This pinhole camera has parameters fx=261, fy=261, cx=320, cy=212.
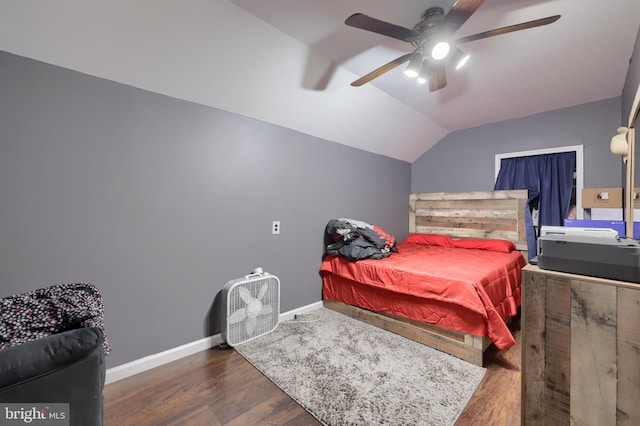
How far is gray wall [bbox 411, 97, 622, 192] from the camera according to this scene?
293 cm

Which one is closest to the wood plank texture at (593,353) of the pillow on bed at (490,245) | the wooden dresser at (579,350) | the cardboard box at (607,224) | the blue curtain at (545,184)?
the wooden dresser at (579,350)

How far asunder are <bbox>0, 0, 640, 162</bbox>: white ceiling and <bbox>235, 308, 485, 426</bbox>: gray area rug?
2089 mm

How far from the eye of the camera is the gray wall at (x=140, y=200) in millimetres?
1497

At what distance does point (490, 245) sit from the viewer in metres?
3.36

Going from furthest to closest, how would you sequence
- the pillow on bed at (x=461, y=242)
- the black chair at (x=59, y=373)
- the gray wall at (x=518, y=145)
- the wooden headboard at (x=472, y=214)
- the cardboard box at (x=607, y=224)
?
the wooden headboard at (x=472, y=214), the pillow on bed at (x=461, y=242), the gray wall at (x=518, y=145), the cardboard box at (x=607, y=224), the black chair at (x=59, y=373)

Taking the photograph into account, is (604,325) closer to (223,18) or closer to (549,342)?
(549,342)

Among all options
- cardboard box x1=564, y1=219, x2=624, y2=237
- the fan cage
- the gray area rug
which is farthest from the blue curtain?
the fan cage

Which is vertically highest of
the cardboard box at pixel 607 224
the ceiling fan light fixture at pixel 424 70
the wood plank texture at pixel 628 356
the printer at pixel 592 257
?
the ceiling fan light fixture at pixel 424 70

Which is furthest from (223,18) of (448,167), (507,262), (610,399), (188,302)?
(448,167)

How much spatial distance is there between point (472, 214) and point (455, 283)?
2.26 meters

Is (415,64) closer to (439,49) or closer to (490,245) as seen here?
(439,49)

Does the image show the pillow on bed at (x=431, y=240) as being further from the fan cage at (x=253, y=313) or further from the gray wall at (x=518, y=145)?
the fan cage at (x=253, y=313)

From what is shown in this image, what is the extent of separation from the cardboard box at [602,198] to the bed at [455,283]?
28.3 inches

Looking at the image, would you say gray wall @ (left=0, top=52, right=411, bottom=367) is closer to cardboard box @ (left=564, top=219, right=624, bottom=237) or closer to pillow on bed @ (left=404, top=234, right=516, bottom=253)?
pillow on bed @ (left=404, top=234, right=516, bottom=253)
